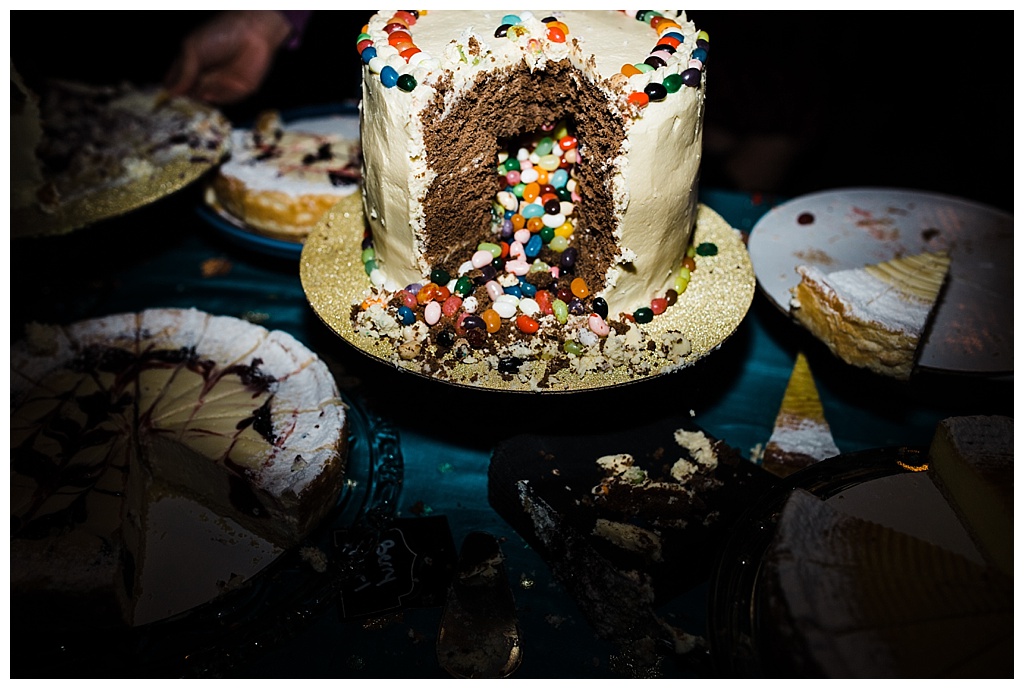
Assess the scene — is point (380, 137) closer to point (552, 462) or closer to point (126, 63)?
point (552, 462)

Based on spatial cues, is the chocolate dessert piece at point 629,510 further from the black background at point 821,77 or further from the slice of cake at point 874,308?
the black background at point 821,77

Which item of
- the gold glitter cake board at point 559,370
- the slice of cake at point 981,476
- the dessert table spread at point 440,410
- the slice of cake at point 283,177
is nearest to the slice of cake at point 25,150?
the dessert table spread at point 440,410

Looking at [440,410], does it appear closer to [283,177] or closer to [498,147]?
[498,147]

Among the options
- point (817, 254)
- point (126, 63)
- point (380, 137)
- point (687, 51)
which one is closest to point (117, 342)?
point (380, 137)

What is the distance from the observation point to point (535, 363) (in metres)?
2.29

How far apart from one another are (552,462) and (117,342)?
168 cm

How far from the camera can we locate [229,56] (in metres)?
4.20

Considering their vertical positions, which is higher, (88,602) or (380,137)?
(380,137)

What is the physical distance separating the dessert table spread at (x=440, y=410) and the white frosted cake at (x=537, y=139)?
1.57ft

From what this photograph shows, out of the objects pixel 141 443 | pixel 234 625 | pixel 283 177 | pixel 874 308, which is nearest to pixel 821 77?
pixel 874 308

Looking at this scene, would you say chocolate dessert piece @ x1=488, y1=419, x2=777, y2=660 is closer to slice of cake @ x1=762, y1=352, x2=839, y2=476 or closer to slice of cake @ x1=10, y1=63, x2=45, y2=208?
slice of cake @ x1=762, y1=352, x2=839, y2=476

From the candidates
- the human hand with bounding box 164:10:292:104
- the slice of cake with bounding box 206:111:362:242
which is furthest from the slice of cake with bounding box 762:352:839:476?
the human hand with bounding box 164:10:292:104

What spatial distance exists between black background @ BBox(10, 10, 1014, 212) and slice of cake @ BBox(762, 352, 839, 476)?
1.95 metres

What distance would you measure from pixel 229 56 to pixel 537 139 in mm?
2488
